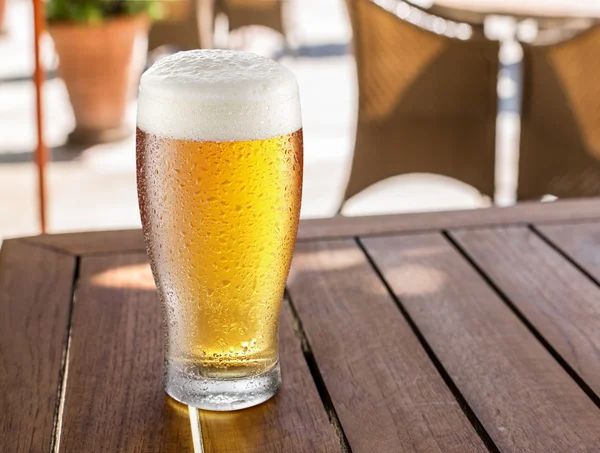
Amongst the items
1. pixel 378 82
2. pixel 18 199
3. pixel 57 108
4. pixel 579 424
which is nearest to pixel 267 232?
pixel 579 424

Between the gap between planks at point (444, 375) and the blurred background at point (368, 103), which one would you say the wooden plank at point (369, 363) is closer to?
the gap between planks at point (444, 375)

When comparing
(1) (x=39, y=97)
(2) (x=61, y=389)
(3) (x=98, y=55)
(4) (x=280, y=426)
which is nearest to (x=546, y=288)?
(4) (x=280, y=426)

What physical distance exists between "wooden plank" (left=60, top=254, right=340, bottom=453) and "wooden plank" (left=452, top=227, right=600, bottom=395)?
0.21 meters

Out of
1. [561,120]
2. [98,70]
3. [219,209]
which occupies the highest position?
[219,209]

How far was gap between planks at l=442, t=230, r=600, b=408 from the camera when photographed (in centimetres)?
69

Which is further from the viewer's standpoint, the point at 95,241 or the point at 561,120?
the point at 561,120

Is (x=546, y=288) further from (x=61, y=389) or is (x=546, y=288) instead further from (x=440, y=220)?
(x=61, y=389)

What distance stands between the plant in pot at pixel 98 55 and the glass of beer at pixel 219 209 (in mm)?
2862

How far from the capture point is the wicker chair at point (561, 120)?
1.93 meters

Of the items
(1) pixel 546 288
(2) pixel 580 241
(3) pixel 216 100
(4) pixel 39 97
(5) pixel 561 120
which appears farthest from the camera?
(5) pixel 561 120

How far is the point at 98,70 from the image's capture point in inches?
135

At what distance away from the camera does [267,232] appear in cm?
63

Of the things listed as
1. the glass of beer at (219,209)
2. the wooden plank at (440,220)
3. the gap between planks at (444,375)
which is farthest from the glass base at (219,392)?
the wooden plank at (440,220)

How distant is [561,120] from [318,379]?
58.7 inches
